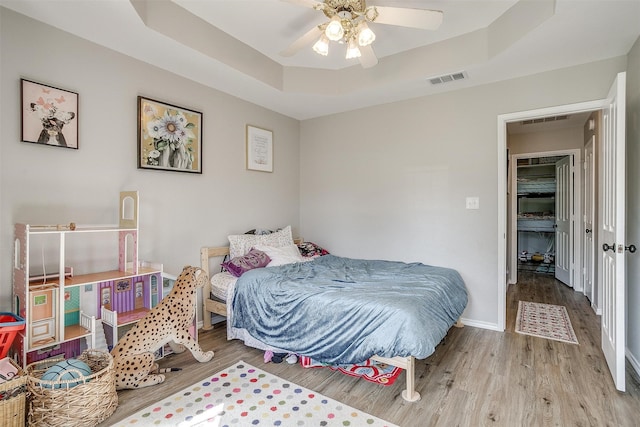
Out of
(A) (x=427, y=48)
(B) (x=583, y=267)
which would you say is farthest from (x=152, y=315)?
(B) (x=583, y=267)

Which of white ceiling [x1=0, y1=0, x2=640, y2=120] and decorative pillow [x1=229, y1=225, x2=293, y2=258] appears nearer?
white ceiling [x1=0, y1=0, x2=640, y2=120]

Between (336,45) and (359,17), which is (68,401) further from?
(336,45)

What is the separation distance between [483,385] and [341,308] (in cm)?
109

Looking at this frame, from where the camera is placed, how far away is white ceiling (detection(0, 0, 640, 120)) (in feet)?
7.23

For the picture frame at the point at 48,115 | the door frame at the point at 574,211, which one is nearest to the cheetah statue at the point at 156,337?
the picture frame at the point at 48,115

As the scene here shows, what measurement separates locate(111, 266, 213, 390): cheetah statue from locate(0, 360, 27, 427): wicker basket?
47cm

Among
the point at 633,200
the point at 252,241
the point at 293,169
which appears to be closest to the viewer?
the point at 633,200

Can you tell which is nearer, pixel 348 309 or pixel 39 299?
pixel 39 299

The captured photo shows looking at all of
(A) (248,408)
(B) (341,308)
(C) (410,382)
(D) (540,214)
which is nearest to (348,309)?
(B) (341,308)

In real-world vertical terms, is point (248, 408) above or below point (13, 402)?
below

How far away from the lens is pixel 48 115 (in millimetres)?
2287

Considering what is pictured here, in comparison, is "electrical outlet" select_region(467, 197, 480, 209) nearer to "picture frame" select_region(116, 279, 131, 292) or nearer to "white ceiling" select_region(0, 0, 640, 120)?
"white ceiling" select_region(0, 0, 640, 120)

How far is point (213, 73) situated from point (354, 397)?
116 inches

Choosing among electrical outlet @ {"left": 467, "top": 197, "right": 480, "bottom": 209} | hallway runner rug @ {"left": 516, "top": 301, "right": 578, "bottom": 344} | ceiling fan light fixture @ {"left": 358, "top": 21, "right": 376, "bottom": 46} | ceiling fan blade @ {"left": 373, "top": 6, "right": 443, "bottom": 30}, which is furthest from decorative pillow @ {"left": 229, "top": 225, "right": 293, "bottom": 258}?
hallway runner rug @ {"left": 516, "top": 301, "right": 578, "bottom": 344}
